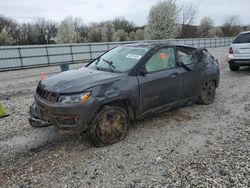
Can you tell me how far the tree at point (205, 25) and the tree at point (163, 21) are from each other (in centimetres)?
1984

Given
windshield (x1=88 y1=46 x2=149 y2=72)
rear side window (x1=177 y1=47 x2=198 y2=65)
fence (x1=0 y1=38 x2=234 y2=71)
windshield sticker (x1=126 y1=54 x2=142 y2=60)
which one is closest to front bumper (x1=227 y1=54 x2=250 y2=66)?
fence (x1=0 y1=38 x2=234 y2=71)

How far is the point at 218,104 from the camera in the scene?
5051 mm

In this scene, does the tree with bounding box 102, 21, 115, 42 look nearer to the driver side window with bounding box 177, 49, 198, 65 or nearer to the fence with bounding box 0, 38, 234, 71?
the fence with bounding box 0, 38, 234, 71

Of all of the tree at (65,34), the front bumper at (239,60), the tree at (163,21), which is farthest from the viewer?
the tree at (65,34)

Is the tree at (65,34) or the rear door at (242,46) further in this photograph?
the tree at (65,34)

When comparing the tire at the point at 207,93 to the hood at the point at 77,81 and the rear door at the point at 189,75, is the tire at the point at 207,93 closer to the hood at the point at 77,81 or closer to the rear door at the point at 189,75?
the rear door at the point at 189,75

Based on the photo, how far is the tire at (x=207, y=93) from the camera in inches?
191

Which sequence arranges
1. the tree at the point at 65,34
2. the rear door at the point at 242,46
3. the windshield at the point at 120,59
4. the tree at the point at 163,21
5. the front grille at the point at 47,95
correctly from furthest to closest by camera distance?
the tree at the point at 65,34 < the tree at the point at 163,21 < the rear door at the point at 242,46 < the windshield at the point at 120,59 < the front grille at the point at 47,95

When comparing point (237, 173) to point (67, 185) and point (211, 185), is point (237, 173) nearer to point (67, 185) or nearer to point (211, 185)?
point (211, 185)

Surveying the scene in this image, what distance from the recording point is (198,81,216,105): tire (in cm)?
486

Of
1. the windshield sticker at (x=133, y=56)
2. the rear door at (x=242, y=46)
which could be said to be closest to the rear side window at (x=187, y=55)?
the windshield sticker at (x=133, y=56)

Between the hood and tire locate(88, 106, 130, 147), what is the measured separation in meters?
0.43

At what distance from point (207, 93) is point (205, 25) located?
5791 centimetres

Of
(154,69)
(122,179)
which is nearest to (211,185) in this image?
(122,179)
